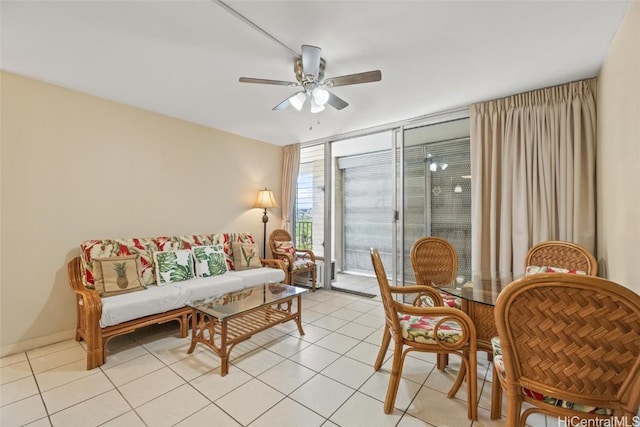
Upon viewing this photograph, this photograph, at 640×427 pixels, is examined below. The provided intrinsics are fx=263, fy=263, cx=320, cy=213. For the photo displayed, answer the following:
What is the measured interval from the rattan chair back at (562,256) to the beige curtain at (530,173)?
0.18m

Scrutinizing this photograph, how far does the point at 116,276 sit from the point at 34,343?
0.91 metres

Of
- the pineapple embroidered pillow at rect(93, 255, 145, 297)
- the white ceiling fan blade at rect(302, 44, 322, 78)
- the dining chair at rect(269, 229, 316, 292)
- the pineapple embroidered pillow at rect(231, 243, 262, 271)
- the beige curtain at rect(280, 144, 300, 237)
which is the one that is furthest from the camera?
the beige curtain at rect(280, 144, 300, 237)

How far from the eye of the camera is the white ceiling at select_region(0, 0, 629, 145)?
1.64 metres

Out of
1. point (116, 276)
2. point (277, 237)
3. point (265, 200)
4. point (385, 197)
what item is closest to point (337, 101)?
point (265, 200)

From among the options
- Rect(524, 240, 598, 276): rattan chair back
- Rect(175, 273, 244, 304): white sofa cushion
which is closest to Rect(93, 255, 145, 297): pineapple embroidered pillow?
Rect(175, 273, 244, 304): white sofa cushion

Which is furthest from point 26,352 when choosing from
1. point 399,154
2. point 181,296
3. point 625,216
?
point 625,216

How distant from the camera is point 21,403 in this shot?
5.67ft

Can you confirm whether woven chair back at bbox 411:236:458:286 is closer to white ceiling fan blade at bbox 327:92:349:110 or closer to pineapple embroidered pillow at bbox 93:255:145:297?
white ceiling fan blade at bbox 327:92:349:110

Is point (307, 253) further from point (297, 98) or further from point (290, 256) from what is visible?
point (297, 98)

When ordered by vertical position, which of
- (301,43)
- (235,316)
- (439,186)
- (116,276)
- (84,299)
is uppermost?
(301,43)

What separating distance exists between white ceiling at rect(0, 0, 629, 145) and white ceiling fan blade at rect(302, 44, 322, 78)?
15cm

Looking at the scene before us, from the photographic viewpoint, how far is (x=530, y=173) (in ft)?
8.77

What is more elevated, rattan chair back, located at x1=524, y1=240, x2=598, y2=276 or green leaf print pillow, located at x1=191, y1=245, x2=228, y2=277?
rattan chair back, located at x1=524, y1=240, x2=598, y2=276

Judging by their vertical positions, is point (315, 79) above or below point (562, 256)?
above
